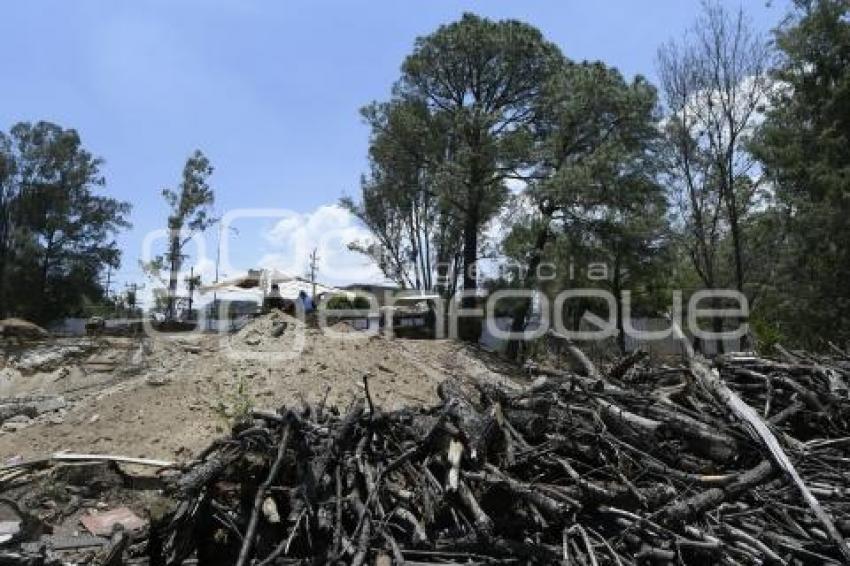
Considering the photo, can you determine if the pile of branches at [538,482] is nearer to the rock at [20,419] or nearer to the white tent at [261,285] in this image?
the rock at [20,419]

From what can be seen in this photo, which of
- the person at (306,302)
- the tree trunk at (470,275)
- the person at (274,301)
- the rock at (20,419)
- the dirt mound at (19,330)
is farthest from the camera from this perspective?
the tree trunk at (470,275)

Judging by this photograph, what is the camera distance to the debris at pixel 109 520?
6102 mm

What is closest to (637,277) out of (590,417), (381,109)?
(381,109)

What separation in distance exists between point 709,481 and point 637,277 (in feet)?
58.6

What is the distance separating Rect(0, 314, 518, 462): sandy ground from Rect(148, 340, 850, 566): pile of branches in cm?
484

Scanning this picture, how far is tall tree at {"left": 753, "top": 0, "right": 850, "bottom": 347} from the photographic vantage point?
52.7 ft

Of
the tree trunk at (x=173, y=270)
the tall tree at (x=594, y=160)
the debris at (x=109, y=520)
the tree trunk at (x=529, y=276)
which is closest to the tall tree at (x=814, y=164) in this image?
the tall tree at (x=594, y=160)

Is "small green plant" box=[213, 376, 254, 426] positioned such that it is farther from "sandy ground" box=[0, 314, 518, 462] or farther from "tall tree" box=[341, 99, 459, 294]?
"tall tree" box=[341, 99, 459, 294]

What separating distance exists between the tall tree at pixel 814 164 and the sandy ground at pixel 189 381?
25.6 feet

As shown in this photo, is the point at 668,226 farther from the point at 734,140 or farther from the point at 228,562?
the point at 228,562

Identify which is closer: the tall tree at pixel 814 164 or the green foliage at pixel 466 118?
the tall tree at pixel 814 164

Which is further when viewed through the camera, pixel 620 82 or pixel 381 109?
pixel 381 109

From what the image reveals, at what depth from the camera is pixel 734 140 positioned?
19938mm

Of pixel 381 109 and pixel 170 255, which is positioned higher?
pixel 381 109
